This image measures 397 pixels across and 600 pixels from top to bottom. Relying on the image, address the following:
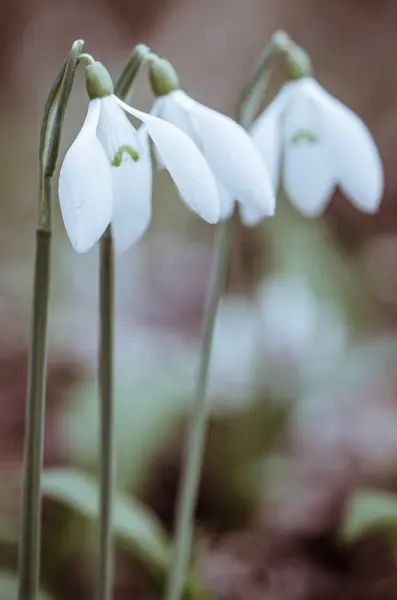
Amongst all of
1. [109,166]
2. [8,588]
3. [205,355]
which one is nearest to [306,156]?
[205,355]

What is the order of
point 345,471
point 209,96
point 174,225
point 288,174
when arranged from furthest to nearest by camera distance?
point 209,96, point 174,225, point 345,471, point 288,174

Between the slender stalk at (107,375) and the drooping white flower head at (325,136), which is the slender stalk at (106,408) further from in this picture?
the drooping white flower head at (325,136)

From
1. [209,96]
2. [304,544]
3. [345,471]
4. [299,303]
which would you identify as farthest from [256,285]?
[209,96]

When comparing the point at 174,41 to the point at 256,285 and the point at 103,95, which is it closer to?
the point at 256,285

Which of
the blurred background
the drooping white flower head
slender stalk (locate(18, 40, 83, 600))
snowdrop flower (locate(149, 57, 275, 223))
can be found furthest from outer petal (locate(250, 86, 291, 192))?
the blurred background

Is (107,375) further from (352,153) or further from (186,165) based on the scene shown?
(352,153)

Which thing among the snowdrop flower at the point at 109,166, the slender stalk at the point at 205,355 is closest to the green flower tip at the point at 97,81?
the snowdrop flower at the point at 109,166

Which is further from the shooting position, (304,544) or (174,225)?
(174,225)
